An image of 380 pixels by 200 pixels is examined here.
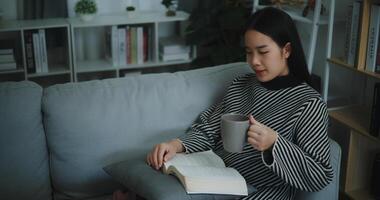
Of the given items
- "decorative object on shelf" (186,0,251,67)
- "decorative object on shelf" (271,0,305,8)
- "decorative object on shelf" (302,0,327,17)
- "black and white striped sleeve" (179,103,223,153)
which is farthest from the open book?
"decorative object on shelf" (186,0,251,67)

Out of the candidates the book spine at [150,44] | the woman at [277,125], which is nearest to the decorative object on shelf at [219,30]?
the book spine at [150,44]

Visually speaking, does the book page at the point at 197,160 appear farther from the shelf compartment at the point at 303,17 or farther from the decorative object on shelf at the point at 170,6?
the decorative object on shelf at the point at 170,6

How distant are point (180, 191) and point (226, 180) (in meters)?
0.14

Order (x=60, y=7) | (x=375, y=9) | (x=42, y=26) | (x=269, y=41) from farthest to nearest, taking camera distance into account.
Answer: (x=60, y=7) < (x=42, y=26) < (x=375, y=9) < (x=269, y=41)

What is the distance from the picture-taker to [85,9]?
9.98 ft

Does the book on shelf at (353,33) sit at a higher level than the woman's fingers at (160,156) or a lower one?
higher

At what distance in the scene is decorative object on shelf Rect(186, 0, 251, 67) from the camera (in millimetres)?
2980

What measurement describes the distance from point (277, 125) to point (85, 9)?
1.93m

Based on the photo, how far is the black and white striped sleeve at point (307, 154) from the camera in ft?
4.45

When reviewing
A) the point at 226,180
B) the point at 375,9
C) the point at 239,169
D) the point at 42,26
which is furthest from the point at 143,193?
the point at 42,26

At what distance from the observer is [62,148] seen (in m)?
1.65

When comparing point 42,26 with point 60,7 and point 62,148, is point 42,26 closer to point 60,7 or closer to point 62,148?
point 60,7

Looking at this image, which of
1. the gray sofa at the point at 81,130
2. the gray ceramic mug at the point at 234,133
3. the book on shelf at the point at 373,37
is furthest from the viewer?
the book on shelf at the point at 373,37

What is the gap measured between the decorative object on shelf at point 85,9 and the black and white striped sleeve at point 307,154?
77.5 inches
